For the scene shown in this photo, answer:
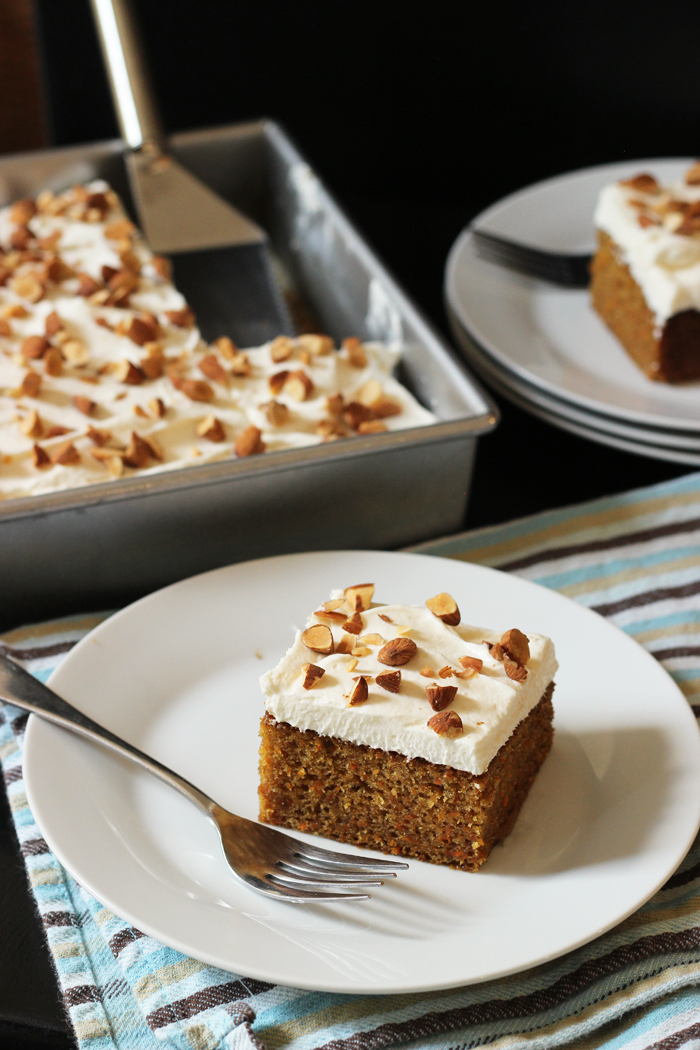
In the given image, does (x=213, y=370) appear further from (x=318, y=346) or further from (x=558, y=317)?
(x=558, y=317)

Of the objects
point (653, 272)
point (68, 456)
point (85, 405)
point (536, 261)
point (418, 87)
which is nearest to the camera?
point (68, 456)

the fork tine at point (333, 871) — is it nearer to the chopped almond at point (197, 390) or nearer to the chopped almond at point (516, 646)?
the chopped almond at point (516, 646)

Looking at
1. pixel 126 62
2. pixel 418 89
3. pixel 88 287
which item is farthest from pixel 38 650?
pixel 418 89

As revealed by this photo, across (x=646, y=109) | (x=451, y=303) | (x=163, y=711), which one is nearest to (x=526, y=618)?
(x=163, y=711)

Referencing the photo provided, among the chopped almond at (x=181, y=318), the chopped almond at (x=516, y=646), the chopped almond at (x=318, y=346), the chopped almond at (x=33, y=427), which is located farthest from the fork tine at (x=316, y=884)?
the chopped almond at (x=181, y=318)

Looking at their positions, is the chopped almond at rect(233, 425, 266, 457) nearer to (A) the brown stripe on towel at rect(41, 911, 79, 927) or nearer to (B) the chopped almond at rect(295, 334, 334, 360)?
(B) the chopped almond at rect(295, 334, 334, 360)

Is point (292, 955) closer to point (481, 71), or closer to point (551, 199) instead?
point (551, 199)
